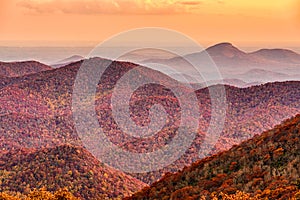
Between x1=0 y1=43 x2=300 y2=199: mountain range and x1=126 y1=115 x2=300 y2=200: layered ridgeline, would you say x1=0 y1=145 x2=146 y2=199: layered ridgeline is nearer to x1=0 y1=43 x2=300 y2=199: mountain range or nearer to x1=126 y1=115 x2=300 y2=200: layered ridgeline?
x1=0 y1=43 x2=300 y2=199: mountain range

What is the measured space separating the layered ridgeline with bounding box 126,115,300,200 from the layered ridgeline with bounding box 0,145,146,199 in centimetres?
1969

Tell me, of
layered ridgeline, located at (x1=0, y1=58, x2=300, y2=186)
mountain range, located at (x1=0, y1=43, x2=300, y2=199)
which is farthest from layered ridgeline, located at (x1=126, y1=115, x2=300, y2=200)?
layered ridgeline, located at (x1=0, y1=58, x2=300, y2=186)

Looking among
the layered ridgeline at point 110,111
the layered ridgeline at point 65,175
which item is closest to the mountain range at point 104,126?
the layered ridgeline at point 110,111

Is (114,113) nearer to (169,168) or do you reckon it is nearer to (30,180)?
(169,168)

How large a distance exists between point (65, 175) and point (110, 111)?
2819 inches

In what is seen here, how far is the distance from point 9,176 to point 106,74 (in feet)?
328

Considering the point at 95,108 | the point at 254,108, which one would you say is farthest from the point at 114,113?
the point at 254,108

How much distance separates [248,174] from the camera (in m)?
24.8

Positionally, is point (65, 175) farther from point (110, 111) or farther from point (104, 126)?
point (110, 111)

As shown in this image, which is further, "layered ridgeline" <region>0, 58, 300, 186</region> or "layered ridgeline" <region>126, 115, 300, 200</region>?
"layered ridgeline" <region>0, 58, 300, 186</region>

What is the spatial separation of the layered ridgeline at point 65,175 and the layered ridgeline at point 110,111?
18810mm

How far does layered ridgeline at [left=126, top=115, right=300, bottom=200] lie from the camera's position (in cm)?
2112

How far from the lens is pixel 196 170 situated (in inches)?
1192

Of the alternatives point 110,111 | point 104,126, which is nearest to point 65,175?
point 104,126
